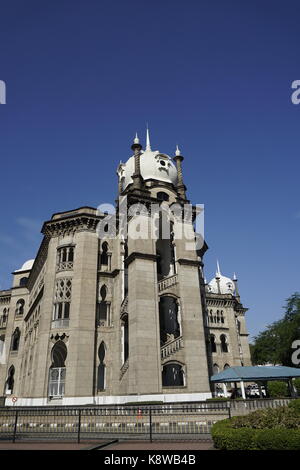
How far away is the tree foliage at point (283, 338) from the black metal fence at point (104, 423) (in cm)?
3397

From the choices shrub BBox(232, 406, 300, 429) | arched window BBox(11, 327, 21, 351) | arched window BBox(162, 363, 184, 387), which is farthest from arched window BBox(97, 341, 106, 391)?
arched window BBox(11, 327, 21, 351)

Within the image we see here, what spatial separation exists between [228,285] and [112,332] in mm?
50766

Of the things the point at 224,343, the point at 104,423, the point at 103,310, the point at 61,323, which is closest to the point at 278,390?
the point at 103,310

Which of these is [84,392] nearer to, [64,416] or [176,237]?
[64,416]

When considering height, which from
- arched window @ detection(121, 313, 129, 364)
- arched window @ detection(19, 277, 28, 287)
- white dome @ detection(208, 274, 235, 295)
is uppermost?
white dome @ detection(208, 274, 235, 295)

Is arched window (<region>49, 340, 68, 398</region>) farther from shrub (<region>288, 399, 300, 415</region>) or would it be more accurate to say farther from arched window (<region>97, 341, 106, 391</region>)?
shrub (<region>288, 399, 300, 415</region>)

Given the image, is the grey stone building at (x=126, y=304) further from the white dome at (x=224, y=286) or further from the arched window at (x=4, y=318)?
the white dome at (x=224, y=286)

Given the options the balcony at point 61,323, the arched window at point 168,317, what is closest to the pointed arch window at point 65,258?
the balcony at point 61,323

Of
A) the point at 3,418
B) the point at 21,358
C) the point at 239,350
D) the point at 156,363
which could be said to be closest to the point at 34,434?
the point at 3,418

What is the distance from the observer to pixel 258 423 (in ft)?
36.9

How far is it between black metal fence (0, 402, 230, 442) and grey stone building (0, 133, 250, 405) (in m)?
9.47

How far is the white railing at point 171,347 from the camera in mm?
29625

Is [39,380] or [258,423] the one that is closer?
[258,423]

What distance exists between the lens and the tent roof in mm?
23406
